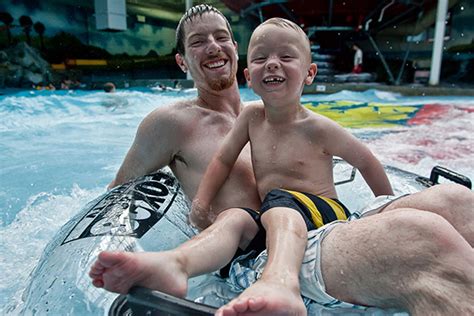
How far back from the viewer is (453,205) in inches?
42.6

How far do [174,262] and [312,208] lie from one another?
0.47 metres

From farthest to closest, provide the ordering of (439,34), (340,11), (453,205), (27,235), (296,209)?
(340,11) < (439,34) < (27,235) < (296,209) < (453,205)

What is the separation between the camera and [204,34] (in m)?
1.80

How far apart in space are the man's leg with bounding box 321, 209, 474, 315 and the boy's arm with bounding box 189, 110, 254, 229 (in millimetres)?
582

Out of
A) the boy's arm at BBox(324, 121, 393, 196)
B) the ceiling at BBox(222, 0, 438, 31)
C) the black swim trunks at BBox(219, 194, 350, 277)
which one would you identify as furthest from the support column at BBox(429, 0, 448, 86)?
the black swim trunks at BBox(219, 194, 350, 277)

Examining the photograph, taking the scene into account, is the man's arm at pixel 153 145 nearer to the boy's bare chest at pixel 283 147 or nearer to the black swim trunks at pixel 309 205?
the boy's bare chest at pixel 283 147

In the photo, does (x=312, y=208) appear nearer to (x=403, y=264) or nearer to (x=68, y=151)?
(x=403, y=264)

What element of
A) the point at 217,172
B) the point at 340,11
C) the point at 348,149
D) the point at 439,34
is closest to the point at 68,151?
the point at 217,172

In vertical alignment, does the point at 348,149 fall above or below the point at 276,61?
below

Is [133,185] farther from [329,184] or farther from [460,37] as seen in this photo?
[460,37]

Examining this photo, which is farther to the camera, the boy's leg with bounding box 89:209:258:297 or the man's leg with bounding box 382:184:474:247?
the man's leg with bounding box 382:184:474:247

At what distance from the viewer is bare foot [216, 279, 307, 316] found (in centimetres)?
80

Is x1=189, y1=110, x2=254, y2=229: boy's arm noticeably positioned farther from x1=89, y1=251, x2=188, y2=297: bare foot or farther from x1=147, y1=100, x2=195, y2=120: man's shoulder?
x1=89, y1=251, x2=188, y2=297: bare foot

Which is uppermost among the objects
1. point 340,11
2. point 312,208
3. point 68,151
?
point 340,11
